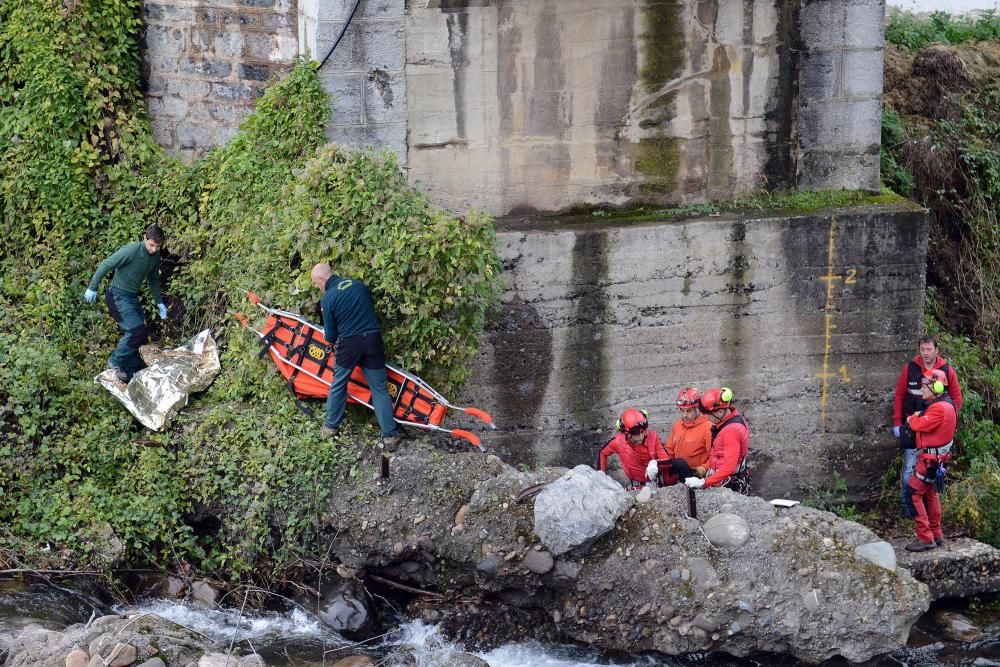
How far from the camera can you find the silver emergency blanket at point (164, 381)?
9852 mm

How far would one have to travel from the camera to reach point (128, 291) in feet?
33.2

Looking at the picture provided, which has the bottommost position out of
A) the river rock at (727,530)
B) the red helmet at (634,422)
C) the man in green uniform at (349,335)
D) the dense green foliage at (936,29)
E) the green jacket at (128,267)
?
the river rock at (727,530)

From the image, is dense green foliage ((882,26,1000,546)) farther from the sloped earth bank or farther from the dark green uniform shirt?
the dark green uniform shirt

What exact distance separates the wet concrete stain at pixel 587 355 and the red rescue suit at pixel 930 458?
8.40 feet

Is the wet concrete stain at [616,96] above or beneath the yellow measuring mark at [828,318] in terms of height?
above

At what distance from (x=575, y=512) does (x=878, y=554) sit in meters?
2.06

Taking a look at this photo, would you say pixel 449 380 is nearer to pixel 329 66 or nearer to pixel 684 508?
pixel 684 508

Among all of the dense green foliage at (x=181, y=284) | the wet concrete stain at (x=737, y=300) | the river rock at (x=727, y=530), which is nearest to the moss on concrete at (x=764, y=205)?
the wet concrete stain at (x=737, y=300)

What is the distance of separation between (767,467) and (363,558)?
417cm

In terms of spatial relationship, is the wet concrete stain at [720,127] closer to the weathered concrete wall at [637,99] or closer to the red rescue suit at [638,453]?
the weathered concrete wall at [637,99]

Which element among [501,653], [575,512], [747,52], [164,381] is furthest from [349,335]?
[747,52]

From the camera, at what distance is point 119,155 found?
11039 millimetres

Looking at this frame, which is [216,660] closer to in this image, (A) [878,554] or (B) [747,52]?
(A) [878,554]

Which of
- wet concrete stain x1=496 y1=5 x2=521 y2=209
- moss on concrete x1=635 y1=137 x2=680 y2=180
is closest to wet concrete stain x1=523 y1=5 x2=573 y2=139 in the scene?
wet concrete stain x1=496 y1=5 x2=521 y2=209
